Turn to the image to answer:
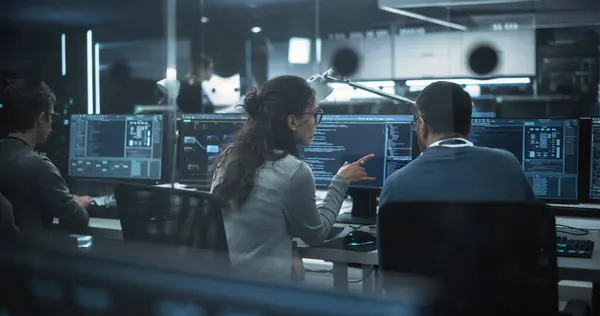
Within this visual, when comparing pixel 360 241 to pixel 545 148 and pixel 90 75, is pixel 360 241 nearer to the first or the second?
pixel 545 148

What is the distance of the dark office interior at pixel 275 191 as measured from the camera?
22.6 inches

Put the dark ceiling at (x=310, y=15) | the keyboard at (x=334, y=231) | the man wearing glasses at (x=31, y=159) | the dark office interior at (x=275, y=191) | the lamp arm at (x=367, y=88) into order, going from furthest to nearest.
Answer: the dark ceiling at (x=310, y=15) → the lamp arm at (x=367, y=88) → the keyboard at (x=334, y=231) → the man wearing glasses at (x=31, y=159) → the dark office interior at (x=275, y=191)

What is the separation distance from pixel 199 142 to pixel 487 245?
1713 millimetres

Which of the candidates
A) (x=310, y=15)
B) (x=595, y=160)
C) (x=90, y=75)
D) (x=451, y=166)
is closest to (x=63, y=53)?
(x=90, y=75)

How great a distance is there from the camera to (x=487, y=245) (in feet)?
3.44

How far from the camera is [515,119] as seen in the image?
6.98 ft

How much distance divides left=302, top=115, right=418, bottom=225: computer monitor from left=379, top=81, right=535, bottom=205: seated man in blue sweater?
0.45 m

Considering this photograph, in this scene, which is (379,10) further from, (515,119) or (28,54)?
(28,54)

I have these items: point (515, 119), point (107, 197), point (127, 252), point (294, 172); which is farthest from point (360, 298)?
point (107, 197)

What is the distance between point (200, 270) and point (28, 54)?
5.05ft

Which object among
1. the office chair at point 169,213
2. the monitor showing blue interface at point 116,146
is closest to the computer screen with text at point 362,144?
the monitor showing blue interface at point 116,146

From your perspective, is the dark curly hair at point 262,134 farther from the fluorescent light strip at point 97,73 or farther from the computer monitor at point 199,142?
the fluorescent light strip at point 97,73

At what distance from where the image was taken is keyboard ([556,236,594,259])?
1705 mm

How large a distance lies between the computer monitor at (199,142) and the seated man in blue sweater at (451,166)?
0.99 meters
